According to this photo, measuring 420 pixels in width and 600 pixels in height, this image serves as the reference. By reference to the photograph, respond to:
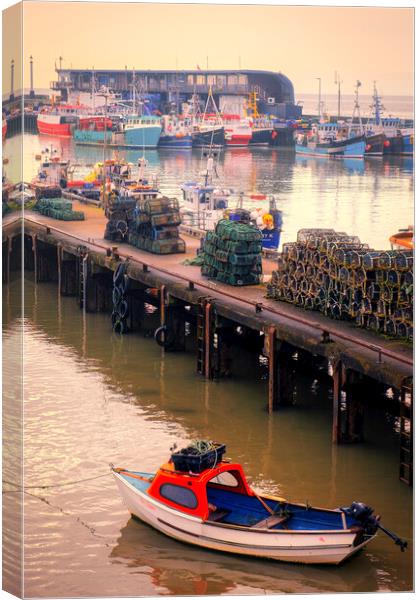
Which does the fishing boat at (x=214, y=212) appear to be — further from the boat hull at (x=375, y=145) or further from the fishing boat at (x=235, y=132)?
the boat hull at (x=375, y=145)

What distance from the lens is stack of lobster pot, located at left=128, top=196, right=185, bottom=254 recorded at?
171 feet

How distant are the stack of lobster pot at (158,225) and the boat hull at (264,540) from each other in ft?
77.0

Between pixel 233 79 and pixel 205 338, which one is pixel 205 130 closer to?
pixel 233 79

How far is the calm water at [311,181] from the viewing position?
251 feet

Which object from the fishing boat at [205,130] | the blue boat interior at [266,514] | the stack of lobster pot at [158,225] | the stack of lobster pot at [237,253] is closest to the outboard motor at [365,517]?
the blue boat interior at [266,514]

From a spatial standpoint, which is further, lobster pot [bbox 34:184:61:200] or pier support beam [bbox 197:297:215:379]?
lobster pot [bbox 34:184:61:200]

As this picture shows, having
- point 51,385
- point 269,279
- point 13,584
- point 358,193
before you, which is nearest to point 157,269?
point 269,279

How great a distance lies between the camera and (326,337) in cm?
3656

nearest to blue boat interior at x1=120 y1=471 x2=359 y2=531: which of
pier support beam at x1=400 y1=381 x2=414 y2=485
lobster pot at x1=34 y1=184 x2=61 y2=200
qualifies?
pier support beam at x1=400 y1=381 x2=414 y2=485

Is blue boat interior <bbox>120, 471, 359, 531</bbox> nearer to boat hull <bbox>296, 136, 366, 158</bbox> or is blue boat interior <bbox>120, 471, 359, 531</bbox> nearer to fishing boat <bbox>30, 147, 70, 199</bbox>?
fishing boat <bbox>30, 147, 70, 199</bbox>

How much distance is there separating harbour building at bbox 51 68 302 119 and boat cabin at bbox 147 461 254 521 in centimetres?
1429

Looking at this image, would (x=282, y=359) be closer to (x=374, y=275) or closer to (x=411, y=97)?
(x=374, y=275)

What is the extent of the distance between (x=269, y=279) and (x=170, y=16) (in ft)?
61.8

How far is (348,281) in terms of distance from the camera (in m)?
38.1
